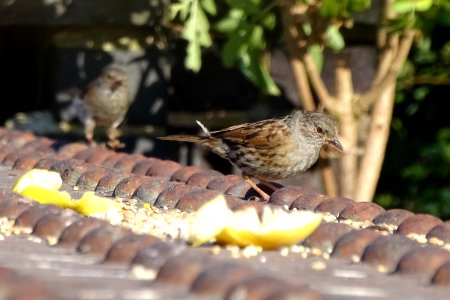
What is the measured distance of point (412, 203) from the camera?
9961 millimetres

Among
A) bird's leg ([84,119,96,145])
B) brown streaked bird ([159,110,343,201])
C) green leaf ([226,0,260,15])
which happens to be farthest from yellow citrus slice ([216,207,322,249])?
bird's leg ([84,119,96,145])

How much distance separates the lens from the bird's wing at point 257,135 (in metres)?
6.39

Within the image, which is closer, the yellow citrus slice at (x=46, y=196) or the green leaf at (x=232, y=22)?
the yellow citrus slice at (x=46, y=196)

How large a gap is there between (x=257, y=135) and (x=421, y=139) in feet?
12.2

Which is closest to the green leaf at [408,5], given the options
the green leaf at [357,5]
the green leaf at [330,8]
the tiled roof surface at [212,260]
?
the green leaf at [357,5]

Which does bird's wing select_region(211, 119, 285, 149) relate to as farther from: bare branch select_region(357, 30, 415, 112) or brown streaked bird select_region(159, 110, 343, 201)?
bare branch select_region(357, 30, 415, 112)

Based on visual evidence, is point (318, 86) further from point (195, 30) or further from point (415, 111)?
point (415, 111)

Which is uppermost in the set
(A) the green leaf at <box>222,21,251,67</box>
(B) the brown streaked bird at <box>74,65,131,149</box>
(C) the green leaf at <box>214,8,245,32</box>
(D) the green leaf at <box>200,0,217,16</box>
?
(D) the green leaf at <box>200,0,217,16</box>

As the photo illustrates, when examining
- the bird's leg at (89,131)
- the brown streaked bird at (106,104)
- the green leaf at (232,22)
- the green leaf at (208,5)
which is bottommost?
the bird's leg at (89,131)

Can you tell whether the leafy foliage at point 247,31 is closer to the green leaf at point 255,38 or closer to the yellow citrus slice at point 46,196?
the green leaf at point 255,38

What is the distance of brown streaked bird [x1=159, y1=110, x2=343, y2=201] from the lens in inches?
251

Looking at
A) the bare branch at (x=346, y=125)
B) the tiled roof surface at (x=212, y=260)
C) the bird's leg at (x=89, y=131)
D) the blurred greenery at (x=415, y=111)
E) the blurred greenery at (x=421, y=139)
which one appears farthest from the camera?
the blurred greenery at (x=421, y=139)

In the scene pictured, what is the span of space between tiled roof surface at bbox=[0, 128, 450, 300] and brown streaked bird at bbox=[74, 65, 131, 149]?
4442mm

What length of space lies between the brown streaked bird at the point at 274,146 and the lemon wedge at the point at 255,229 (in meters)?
3.13
